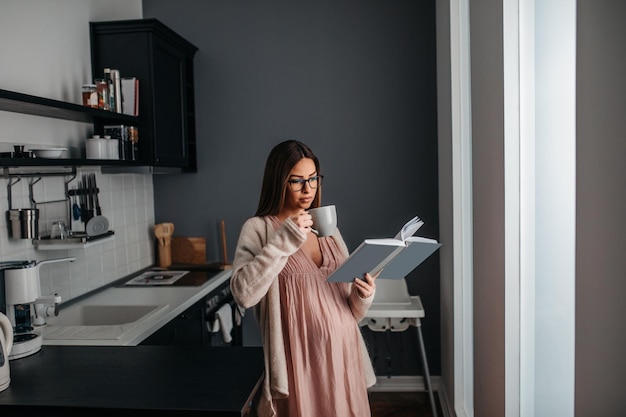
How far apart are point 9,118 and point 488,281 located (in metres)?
2.05

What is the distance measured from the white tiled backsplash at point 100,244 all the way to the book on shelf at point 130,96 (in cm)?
38

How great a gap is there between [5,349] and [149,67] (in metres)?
1.92

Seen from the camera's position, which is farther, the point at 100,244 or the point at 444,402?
the point at 444,402

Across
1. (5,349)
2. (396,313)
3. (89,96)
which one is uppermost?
(89,96)

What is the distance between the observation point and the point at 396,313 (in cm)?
330

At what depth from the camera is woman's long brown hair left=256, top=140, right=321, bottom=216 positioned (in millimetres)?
2037

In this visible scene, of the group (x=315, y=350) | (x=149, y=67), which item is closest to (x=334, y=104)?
(x=149, y=67)

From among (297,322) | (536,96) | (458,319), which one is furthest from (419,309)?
(536,96)

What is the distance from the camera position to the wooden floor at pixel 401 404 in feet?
12.0

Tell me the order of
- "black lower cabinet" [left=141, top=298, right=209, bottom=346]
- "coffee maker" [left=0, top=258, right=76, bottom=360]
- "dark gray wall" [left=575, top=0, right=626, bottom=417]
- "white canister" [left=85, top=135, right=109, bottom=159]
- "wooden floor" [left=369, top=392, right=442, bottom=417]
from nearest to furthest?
"dark gray wall" [left=575, top=0, right=626, bottom=417] → "coffee maker" [left=0, top=258, right=76, bottom=360] → "black lower cabinet" [left=141, top=298, right=209, bottom=346] → "white canister" [left=85, top=135, right=109, bottom=159] → "wooden floor" [left=369, top=392, right=442, bottom=417]

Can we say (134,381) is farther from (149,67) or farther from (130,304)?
(149,67)

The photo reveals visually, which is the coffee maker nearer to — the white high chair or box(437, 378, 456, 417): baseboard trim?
the white high chair

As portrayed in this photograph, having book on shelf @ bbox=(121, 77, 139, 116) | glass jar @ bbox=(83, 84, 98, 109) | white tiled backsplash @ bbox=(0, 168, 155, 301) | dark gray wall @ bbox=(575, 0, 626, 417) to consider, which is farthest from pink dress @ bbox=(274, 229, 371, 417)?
book on shelf @ bbox=(121, 77, 139, 116)

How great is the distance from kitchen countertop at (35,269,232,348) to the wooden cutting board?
1.01ft
